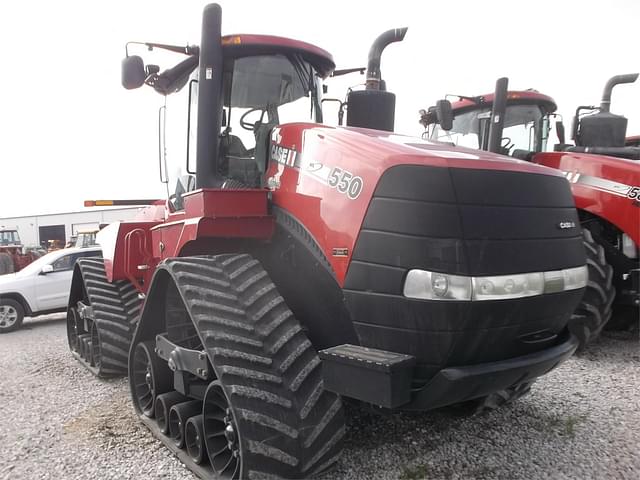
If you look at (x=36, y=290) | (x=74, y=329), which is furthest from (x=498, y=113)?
(x=36, y=290)

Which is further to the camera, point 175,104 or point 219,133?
point 175,104

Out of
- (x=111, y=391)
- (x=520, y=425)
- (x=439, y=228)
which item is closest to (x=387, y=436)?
(x=520, y=425)

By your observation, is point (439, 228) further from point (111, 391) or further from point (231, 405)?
point (111, 391)

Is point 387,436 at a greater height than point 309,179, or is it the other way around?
point 309,179

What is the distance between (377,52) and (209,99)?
50.6 inches

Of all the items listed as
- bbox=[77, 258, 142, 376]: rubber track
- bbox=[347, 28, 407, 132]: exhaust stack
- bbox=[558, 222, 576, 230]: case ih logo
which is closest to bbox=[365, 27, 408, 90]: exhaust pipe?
bbox=[347, 28, 407, 132]: exhaust stack

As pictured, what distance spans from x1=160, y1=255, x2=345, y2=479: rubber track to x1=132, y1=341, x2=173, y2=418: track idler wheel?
A: 103cm

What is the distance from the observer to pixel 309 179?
2.94 metres

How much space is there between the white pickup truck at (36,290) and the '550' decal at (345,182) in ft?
27.5

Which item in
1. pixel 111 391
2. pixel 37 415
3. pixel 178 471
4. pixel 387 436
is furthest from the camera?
pixel 111 391

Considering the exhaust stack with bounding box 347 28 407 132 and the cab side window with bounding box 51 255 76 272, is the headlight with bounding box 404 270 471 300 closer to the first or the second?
the exhaust stack with bounding box 347 28 407 132

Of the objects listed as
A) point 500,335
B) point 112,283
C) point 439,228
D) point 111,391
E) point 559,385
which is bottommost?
point 111,391

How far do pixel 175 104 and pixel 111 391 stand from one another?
2726mm

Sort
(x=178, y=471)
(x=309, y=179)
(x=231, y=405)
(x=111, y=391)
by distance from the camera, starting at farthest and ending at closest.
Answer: (x=111, y=391) → (x=178, y=471) → (x=309, y=179) → (x=231, y=405)
